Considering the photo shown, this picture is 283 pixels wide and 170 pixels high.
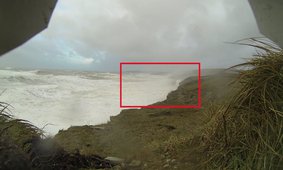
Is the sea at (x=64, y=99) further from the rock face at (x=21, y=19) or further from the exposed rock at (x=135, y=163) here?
the rock face at (x=21, y=19)

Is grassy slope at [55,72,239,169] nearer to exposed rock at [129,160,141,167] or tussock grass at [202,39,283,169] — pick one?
exposed rock at [129,160,141,167]

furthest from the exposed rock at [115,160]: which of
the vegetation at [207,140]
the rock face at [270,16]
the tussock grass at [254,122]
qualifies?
the rock face at [270,16]

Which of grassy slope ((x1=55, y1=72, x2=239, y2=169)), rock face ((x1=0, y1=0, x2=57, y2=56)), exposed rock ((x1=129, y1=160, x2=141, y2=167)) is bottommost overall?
exposed rock ((x1=129, y1=160, x2=141, y2=167))

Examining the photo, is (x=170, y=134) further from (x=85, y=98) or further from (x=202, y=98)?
(x=85, y=98)

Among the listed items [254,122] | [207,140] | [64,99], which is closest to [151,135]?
[207,140]

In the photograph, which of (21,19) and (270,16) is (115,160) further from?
(21,19)

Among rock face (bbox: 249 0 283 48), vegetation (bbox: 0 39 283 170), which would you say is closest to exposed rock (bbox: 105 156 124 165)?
vegetation (bbox: 0 39 283 170)
